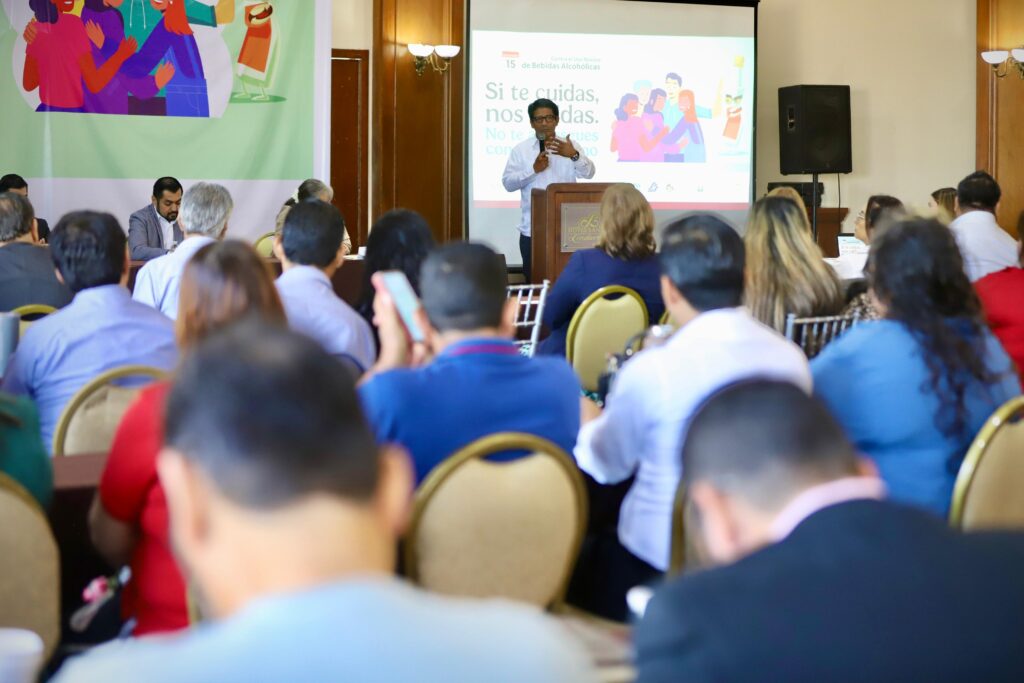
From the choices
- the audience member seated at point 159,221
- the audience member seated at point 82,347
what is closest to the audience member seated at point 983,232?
the audience member seated at point 82,347

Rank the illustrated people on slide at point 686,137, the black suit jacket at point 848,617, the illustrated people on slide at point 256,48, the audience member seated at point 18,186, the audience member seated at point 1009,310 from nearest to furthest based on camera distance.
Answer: the black suit jacket at point 848,617 < the audience member seated at point 1009,310 < the audience member seated at point 18,186 < the illustrated people on slide at point 256,48 < the illustrated people on slide at point 686,137

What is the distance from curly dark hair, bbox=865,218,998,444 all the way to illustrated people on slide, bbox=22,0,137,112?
6.59 metres

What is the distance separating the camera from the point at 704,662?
3.43 feet

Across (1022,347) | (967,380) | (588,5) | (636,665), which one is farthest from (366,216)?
(636,665)

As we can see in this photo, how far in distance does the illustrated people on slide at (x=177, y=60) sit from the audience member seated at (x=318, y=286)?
15.7 feet

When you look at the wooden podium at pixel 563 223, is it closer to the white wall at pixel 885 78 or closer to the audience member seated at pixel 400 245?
the audience member seated at pixel 400 245

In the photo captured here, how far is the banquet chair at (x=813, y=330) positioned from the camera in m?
3.87

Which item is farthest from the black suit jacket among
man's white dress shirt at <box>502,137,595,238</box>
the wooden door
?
the wooden door

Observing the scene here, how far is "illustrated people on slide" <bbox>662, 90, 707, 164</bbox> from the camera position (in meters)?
9.84

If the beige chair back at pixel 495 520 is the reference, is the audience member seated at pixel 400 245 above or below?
above

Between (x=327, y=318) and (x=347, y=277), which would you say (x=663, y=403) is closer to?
(x=327, y=318)

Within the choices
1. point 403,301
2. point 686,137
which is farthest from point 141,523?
point 686,137

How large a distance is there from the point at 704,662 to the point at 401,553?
1.05 metres

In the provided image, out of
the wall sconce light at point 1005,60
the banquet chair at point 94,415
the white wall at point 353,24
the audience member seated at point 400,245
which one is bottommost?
the banquet chair at point 94,415
